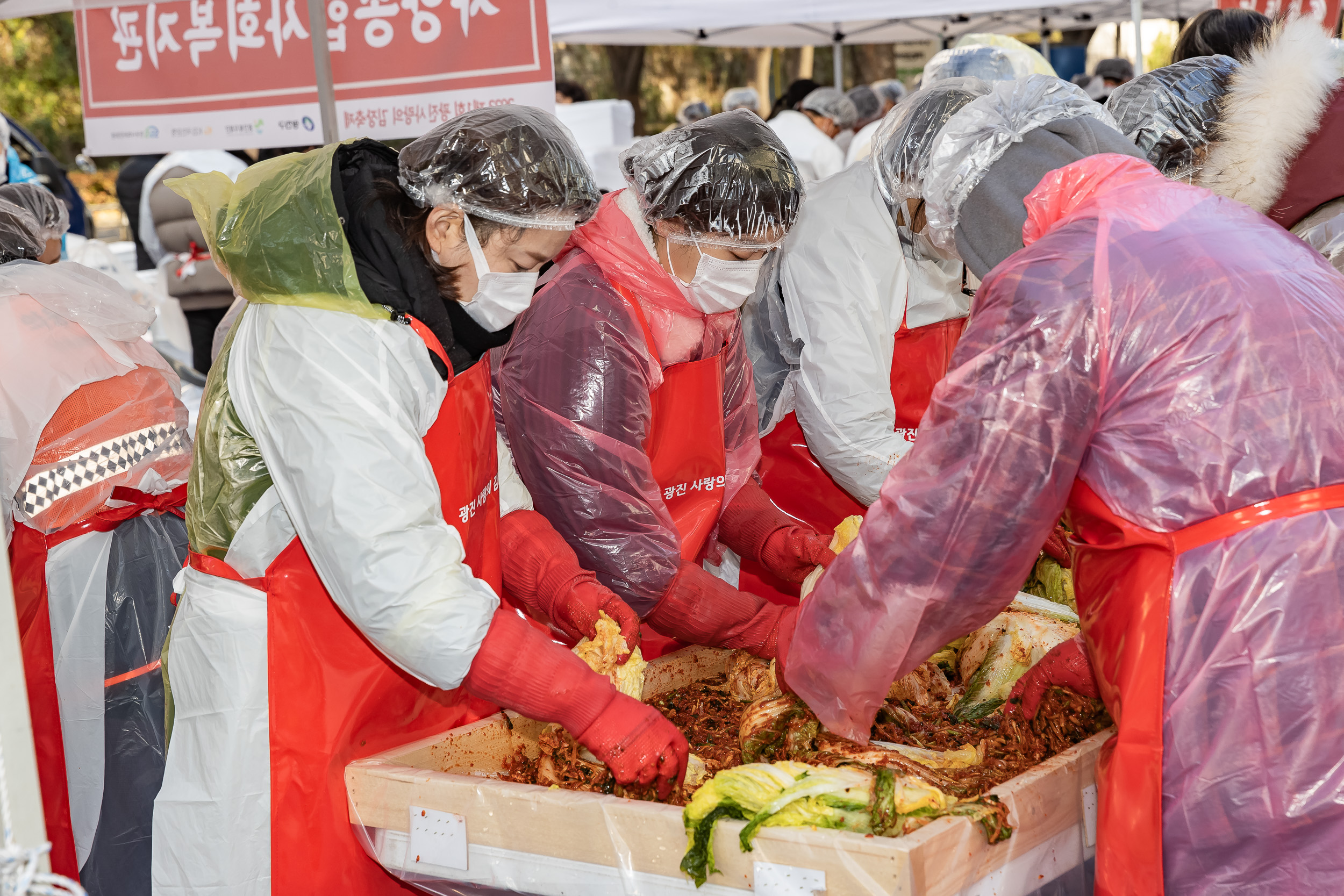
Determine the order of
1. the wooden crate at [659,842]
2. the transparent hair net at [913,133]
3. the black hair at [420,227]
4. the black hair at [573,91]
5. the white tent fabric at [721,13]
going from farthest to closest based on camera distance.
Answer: the black hair at [573,91] < the white tent fabric at [721,13] < the transparent hair net at [913,133] < the black hair at [420,227] < the wooden crate at [659,842]

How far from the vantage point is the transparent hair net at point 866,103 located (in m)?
11.2

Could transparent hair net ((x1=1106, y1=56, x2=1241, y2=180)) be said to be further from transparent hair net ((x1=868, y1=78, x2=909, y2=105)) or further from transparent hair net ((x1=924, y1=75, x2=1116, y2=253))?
transparent hair net ((x1=868, y1=78, x2=909, y2=105))

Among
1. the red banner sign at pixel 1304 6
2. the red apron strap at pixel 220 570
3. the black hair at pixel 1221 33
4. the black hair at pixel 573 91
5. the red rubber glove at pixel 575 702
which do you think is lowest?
the red rubber glove at pixel 575 702

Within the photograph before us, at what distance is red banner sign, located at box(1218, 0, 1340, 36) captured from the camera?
16.3 ft

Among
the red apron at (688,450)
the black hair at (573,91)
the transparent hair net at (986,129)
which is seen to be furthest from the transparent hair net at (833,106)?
the transparent hair net at (986,129)

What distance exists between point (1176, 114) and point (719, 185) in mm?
1093

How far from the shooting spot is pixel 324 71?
11.2ft

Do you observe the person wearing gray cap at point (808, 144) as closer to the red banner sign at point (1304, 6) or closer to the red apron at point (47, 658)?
the red banner sign at point (1304, 6)

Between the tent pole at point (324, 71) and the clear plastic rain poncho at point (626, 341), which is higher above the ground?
the tent pole at point (324, 71)

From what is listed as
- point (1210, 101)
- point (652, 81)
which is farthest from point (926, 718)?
point (652, 81)

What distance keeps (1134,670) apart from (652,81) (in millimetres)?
25188

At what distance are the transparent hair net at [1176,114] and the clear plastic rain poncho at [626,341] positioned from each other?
0.82 m

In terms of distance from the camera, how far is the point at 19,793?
114 cm

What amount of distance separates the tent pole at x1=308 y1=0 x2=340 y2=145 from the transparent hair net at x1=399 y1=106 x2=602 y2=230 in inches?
54.2
